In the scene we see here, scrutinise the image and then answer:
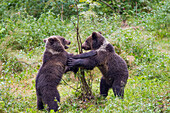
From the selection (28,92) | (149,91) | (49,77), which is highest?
(49,77)

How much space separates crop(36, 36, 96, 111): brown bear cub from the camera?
682cm

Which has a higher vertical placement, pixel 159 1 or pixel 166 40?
pixel 159 1

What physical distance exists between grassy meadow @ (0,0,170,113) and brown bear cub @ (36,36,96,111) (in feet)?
1.32

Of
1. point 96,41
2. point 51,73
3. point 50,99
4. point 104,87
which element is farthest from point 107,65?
point 50,99

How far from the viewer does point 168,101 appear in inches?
236

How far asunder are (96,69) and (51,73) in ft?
13.3

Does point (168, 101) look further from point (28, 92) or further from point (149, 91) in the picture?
point (28, 92)

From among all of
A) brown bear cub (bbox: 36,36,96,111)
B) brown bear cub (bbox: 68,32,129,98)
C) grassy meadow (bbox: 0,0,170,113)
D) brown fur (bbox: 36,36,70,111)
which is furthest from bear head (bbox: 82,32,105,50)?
brown fur (bbox: 36,36,70,111)

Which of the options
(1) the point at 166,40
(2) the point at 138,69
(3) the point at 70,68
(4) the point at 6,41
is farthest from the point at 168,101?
(4) the point at 6,41

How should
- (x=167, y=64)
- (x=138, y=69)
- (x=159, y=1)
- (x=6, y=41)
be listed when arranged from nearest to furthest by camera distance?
(x=167, y=64) < (x=138, y=69) < (x=6, y=41) < (x=159, y=1)

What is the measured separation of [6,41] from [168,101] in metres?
8.99

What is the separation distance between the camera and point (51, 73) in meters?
7.05

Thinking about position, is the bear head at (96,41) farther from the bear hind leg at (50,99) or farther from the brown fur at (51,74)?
the bear hind leg at (50,99)

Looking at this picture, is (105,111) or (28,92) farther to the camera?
(28,92)
